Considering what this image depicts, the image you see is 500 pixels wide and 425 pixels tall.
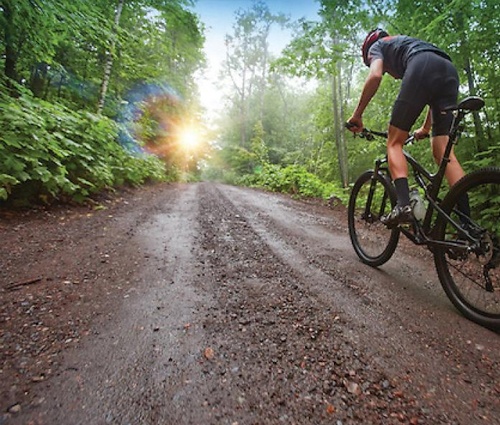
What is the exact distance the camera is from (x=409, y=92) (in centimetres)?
191

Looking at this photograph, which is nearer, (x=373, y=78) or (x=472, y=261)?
(x=472, y=261)

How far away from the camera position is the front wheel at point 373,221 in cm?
238

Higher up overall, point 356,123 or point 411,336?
point 356,123

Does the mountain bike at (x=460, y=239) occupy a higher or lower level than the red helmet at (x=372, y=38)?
lower

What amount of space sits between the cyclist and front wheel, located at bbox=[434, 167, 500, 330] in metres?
0.14

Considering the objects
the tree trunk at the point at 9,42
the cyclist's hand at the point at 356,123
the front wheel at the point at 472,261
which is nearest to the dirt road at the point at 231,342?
the front wheel at the point at 472,261

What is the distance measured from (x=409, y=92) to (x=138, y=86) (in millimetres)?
12235

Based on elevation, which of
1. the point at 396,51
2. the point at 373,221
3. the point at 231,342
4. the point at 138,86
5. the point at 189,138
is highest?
the point at 138,86

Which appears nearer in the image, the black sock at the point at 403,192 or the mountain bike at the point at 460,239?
the mountain bike at the point at 460,239

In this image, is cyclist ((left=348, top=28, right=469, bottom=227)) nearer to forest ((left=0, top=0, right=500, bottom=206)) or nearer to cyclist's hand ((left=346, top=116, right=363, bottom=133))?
cyclist's hand ((left=346, top=116, right=363, bottom=133))

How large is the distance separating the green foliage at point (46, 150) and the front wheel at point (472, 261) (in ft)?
15.0

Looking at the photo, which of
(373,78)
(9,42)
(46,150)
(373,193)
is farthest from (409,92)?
(9,42)

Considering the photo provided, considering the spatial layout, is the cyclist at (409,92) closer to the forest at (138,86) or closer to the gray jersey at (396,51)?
the gray jersey at (396,51)

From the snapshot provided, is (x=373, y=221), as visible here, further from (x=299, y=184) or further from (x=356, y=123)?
(x=299, y=184)
